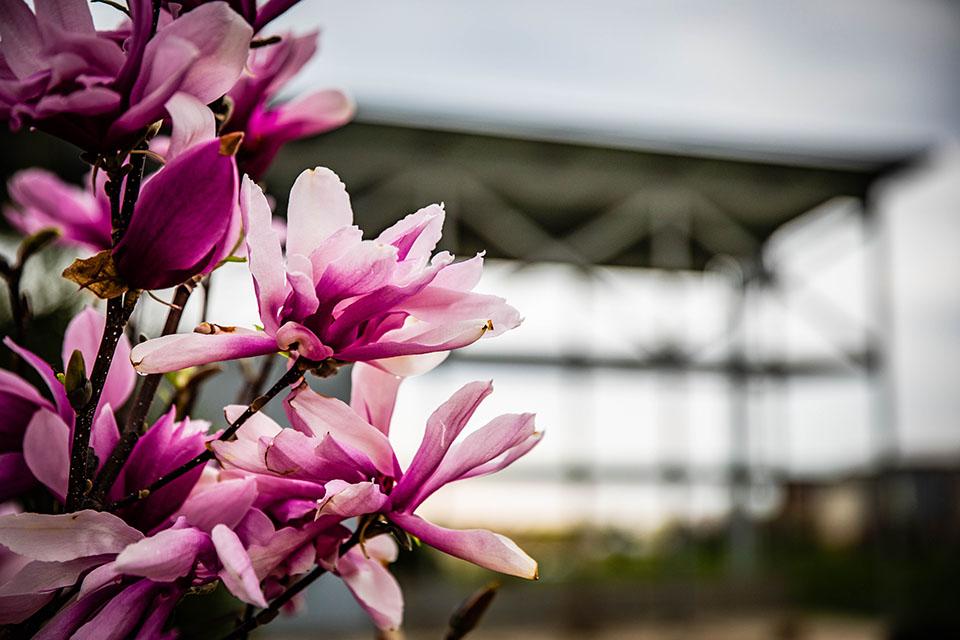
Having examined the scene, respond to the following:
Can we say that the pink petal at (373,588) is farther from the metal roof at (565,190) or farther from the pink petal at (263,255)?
the metal roof at (565,190)

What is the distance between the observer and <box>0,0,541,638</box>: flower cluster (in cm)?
22

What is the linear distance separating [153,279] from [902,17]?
6.08 meters

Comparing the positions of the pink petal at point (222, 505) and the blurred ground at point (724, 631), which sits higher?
the pink petal at point (222, 505)

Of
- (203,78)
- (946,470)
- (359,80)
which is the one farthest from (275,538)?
(946,470)

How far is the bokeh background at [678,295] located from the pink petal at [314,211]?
3.33 m

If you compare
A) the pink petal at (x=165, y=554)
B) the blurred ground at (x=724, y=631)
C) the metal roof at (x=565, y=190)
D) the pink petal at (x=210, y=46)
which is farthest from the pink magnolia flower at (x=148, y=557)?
the blurred ground at (x=724, y=631)

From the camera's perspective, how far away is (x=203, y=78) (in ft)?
0.75

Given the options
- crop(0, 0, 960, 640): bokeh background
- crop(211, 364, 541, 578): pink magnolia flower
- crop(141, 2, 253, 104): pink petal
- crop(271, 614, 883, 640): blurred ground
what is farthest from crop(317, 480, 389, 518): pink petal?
crop(271, 614, 883, 640): blurred ground

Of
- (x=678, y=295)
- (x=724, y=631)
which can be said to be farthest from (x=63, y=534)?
(x=678, y=295)

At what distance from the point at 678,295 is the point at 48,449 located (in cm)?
508

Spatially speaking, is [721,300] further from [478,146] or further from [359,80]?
[359,80]

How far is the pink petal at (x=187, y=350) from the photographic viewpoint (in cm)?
23

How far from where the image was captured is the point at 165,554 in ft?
0.71

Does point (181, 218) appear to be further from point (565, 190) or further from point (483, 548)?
point (565, 190)
